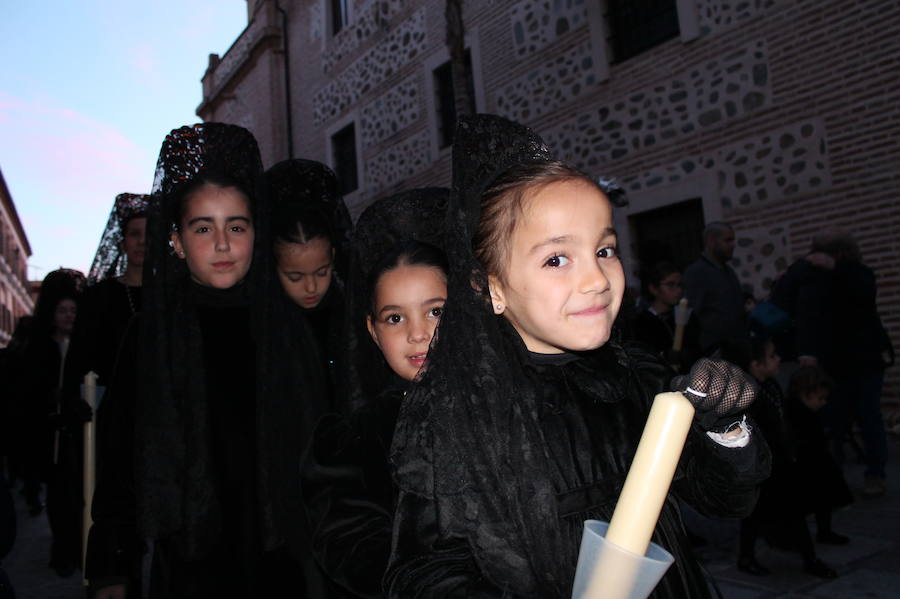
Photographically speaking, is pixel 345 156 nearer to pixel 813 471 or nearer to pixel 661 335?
pixel 661 335

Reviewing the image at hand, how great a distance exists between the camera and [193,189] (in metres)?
2.29

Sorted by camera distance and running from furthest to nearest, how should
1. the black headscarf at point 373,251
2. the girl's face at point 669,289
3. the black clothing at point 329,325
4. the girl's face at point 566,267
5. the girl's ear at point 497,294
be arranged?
the girl's face at point 669,289 < the black clothing at point 329,325 < the black headscarf at point 373,251 < the girl's ear at point 497,294 < the girl's face at point 566,267

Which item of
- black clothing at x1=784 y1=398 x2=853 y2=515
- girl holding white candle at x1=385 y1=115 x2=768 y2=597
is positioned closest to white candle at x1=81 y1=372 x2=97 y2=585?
girl holding white candle at x1=385 y1=115 x2=768 y2=597

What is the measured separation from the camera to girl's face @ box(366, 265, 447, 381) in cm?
182

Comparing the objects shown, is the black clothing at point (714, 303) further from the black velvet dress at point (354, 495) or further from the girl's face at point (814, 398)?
the black velvet dress at point (354, 495)

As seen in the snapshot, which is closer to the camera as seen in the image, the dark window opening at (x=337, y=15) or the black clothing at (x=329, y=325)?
the black clothing at (x=329, y=325)

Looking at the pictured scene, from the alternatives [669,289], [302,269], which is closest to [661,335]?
[669,289]

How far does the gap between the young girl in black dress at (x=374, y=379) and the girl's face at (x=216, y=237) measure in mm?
449

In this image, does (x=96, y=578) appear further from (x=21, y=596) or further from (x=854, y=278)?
(x=854, y=278)

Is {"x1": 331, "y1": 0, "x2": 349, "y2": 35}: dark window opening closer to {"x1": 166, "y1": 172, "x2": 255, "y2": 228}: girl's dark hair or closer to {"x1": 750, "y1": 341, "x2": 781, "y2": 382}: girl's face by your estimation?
{"x1": 750, "y1": 341, "x2": 781, "y2": 382}: girl's face

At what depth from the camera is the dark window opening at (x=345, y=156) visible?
14445 mm

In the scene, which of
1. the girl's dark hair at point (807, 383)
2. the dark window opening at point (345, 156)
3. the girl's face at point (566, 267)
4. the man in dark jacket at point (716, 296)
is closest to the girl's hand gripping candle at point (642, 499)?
the girl's face at point (566, 267)

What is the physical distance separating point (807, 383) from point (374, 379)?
127 inches

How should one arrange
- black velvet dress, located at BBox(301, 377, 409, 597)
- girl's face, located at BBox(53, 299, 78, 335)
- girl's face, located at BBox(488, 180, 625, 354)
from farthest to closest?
girl's face, located at BBox(53, 299, 78, 335), black velvet dress, located at BBox(301, 377, 409, 597), girl's face, located at BBox(488, 180, 625, 354)
